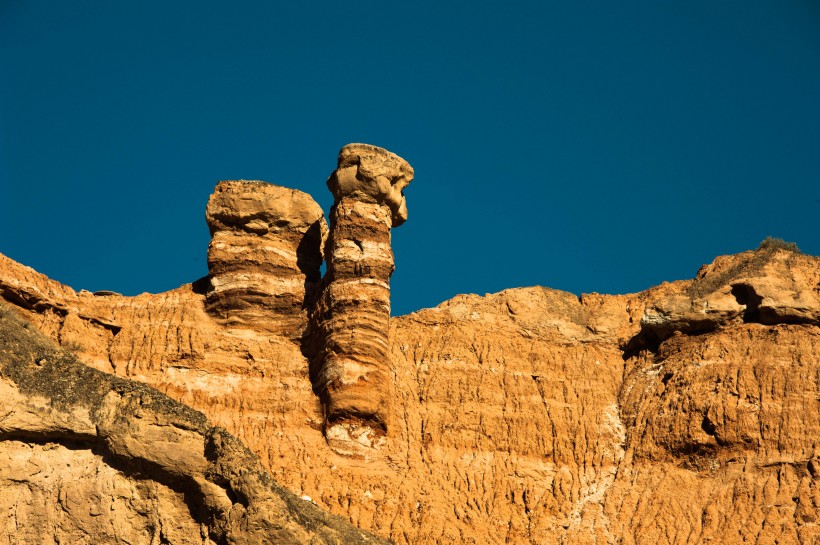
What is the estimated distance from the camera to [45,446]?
1191 inches

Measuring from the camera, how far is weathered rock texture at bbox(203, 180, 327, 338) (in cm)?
4772

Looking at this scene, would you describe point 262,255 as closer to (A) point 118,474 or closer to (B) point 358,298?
(B) point 358,298

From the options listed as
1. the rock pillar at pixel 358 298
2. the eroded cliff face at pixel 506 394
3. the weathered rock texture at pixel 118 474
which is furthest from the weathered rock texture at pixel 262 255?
the weathered rock texture at pixel 118 474

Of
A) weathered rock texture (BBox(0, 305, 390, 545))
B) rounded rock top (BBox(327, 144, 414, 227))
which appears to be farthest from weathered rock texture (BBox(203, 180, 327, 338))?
weathered rock texture (BBox(0, 305, 390, 545))

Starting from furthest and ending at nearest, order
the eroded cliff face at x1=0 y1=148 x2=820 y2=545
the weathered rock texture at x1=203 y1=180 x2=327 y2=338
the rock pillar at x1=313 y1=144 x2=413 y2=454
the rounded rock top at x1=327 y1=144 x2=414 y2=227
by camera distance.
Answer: the rounded rock top at x1=327 y1=144 x2=414 y2=227 < the weathered rock texture at x1=203 y1=180 x2=327 y2=338 < the rock pillar at x1=313 y1=144 x2=413 y2=454 < the eroded cliff face at x1=0 y1=148 x2=820 y2=545

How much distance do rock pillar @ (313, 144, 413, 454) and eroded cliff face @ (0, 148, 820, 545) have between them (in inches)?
3.4

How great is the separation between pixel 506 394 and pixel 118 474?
1939 cm

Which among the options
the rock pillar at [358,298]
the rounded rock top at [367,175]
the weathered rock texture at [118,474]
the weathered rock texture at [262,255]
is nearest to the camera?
the weathered rock texture at [118,474]

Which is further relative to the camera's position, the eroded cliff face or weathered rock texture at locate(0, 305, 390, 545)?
the eroded cliff face

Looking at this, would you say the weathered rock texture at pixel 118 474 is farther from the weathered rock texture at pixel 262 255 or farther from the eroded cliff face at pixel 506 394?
the weathered rock texture at pixel 262 255

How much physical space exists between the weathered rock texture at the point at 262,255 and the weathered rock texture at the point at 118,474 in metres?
16.7

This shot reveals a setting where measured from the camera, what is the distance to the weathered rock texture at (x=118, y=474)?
29531 mm

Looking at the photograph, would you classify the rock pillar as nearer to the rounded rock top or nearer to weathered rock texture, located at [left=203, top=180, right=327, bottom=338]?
the rounded rock top

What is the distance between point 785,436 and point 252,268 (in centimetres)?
1590
